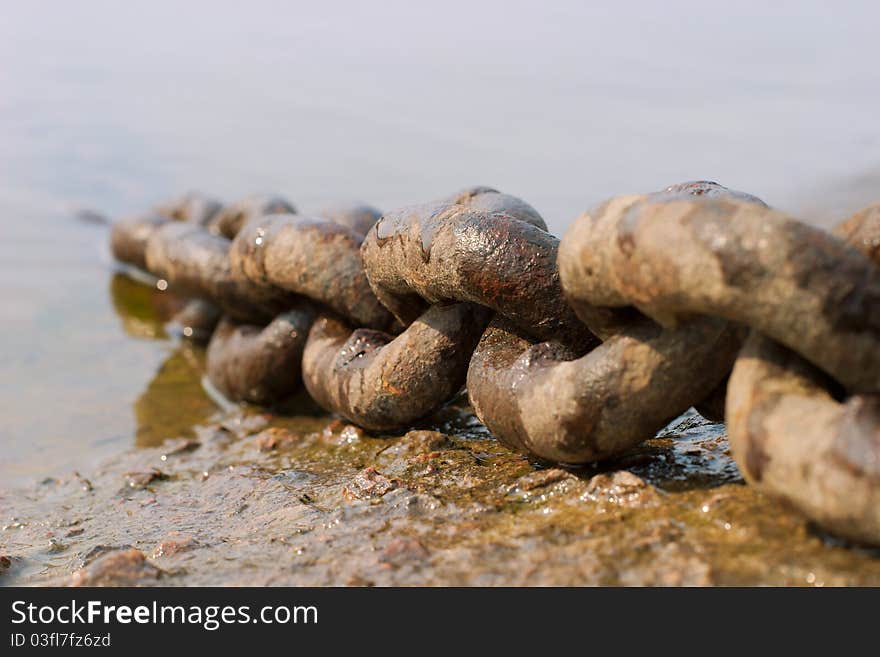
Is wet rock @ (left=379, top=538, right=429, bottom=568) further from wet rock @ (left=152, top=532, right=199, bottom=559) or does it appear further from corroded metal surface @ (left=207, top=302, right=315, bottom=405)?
corroded metal surface @ (left=207, top=302, right=315, bottom=405)

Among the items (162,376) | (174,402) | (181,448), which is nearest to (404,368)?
(181,448)

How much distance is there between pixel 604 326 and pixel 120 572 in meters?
1.48

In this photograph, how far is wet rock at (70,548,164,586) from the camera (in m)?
2.36

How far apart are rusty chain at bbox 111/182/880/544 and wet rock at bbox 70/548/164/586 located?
1.14 metres

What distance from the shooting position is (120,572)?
2.39m

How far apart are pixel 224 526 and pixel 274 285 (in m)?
1.52

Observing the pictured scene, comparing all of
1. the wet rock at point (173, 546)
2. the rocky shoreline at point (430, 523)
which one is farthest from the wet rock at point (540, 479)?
the wet rock at point (173, 546)

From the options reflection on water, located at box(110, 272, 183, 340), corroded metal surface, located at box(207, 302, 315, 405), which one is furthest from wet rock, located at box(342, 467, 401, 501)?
reflection on water, located at box(110, 272, 183, 340)

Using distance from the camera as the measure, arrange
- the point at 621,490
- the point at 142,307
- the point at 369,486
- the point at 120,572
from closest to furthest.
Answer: the point at 120,572 → the point at 621,490 → the point at 369,486 → the point at 142,307

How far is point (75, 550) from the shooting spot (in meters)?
3.04

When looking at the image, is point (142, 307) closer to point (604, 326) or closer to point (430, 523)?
point (430, 523)

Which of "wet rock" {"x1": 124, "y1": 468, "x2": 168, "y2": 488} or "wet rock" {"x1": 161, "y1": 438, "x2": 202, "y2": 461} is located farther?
"wet rock" {"x1": 161, "y1": 438, "x2": 202, "y2": 461}

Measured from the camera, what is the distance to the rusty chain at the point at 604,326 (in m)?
2.00
